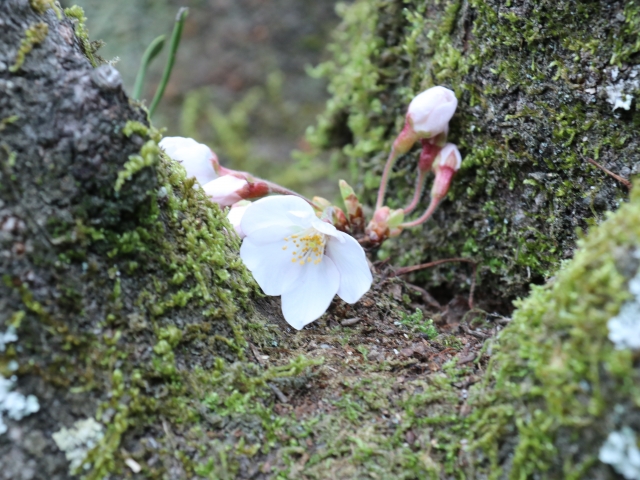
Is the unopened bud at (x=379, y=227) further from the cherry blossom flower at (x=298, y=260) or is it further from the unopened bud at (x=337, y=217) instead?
the cherry blossom flower at (x=298, y=260)

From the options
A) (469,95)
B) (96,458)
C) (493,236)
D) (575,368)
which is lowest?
(96,458)

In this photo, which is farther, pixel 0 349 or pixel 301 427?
pixel 301 427

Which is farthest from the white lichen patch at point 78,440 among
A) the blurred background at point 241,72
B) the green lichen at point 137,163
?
the blurred background at point 241,72

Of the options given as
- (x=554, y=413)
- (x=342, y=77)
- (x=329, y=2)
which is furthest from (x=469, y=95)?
(x=329, y=2)

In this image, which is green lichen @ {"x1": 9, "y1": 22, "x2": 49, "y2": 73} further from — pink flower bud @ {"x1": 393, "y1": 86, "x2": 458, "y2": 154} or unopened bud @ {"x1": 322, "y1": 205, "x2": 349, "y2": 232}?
pink flower bud @ {"x1": 393, "y1": 86, "x2": 458, "y2": 154}

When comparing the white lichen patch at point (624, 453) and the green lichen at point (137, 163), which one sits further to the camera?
the green lichen at point (137, 163)

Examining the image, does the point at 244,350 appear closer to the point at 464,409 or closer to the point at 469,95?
the point at 464,409
